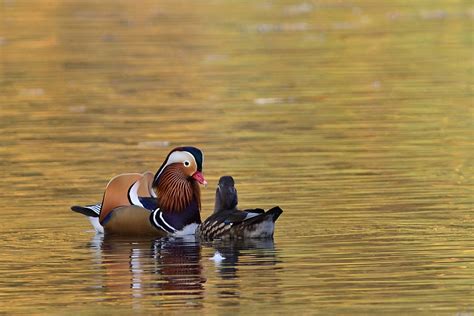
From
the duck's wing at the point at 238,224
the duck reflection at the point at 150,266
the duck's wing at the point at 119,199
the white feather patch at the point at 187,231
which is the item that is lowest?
the duck reflection at the point at 150,266

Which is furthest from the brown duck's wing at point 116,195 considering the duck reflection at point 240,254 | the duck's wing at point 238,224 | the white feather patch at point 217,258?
the white feather patch at point 217,258

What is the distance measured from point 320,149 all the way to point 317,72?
377 inches

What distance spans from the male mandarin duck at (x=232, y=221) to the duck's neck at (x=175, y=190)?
481mm

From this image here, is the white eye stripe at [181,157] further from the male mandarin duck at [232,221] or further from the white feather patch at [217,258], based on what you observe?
the white feather patch at [217,258]

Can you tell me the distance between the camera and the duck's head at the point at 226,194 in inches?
549

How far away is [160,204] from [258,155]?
4412 mm

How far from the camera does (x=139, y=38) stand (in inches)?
1474

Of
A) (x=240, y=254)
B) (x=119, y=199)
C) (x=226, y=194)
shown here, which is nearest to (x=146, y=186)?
(x=119, y=199)

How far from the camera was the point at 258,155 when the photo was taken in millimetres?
18938

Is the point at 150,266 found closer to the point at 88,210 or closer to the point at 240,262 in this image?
the point at 240,262

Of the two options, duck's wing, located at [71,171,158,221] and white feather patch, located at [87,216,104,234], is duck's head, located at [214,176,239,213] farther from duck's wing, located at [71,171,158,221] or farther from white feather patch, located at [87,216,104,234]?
white feather patch, located at [87,216,104,234]

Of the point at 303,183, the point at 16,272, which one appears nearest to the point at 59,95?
the point at 303,183

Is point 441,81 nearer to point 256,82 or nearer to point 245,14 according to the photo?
point 256,82

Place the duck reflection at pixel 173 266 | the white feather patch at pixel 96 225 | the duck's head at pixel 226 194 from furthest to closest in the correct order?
the white feather patch at pixel 96 225 → the duck's head at pixel 226 194 → the duck reflection at pixel 173 266
